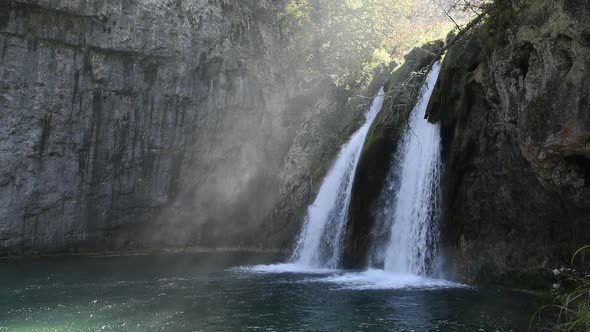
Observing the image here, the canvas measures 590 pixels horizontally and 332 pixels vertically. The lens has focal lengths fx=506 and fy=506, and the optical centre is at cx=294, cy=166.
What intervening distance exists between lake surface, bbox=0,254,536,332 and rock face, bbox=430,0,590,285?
150 cm

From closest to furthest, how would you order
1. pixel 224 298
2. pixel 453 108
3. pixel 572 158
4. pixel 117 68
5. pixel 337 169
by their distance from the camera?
pixel 572 158 < pixel 224 298 < pixel 453 108 < pixel 337 169 < pixel 117 68

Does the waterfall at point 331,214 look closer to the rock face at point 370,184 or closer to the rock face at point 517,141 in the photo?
the rock face at point 370,184

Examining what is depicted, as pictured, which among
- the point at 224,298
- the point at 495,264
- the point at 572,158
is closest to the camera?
the point at 572,158

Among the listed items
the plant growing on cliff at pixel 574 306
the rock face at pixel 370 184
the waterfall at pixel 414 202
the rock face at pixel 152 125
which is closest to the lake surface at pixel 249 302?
the waterfall at pixel 414 202

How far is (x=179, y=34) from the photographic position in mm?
24500

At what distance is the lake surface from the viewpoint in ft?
32.6

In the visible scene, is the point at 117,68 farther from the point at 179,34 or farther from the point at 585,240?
the point at 585,240

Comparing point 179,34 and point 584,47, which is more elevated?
point 179,34

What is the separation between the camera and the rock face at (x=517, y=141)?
9.63 meters

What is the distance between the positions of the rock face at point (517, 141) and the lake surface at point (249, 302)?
59.1 inches

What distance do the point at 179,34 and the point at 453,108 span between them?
48.1 ft

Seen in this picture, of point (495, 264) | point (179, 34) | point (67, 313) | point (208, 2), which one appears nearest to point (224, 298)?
point (67, 313)

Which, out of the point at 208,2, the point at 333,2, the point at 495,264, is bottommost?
the point at 495,264

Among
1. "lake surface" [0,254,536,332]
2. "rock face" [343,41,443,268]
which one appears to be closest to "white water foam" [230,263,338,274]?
"lake surface" [0,254,536,332]
